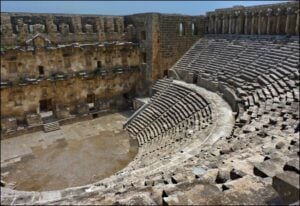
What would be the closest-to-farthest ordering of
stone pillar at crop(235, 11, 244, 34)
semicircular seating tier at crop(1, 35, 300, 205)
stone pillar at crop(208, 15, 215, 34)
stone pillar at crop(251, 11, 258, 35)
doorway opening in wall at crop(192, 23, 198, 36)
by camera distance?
semicircular seating tier at crop(1, 35, 300, 205) < stone pillar at crop(251, 11, 258, 35) < stone pillar at crop(235, 11, 244, 34) < doorway opening in wall at crop(192, 23, 198, 36) < stone pillar at crop(208, 15, 215, 34)

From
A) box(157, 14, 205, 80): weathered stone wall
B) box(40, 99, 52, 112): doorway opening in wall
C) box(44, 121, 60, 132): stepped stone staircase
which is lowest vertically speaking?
box(44, 121, 60, 132): stepped stone staircase

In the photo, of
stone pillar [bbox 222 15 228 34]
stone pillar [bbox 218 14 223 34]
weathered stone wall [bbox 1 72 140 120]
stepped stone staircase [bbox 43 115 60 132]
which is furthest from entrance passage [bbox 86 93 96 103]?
stone pillar [bbox 222 15 228 34]

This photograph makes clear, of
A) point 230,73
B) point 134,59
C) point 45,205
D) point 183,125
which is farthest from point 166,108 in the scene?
point 45,205

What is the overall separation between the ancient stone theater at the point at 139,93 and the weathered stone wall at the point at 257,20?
7 centimetres

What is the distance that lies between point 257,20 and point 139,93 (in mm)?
9939

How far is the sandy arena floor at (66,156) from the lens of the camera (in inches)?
456

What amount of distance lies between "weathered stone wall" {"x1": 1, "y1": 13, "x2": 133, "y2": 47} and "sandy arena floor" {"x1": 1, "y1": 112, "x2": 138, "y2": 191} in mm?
5909

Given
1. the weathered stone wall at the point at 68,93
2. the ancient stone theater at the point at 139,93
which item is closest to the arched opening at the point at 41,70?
the ancient stone theater at the point at 139,93

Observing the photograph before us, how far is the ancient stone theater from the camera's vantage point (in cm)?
975

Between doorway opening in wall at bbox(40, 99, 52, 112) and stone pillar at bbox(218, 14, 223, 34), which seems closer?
doorway opening in wall at bbox(40, 99, 52, 112)

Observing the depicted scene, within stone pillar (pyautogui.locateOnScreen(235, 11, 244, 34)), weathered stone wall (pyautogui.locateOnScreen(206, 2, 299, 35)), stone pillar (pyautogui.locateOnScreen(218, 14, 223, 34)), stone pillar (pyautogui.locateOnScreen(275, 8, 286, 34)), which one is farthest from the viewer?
stone pillar (pyautogui.locateOnScreen(218, 14, 223, 34))

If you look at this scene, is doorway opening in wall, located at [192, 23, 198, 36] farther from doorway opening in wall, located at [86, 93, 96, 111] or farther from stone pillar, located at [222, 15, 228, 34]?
doorway opening in wall, located at [86, 93, 96, 111]

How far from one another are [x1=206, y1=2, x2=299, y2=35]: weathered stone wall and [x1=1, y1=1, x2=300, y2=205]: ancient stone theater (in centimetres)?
7

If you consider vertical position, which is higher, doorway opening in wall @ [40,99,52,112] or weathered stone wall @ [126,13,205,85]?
weathered stone wall @ [126,13,205,85]
